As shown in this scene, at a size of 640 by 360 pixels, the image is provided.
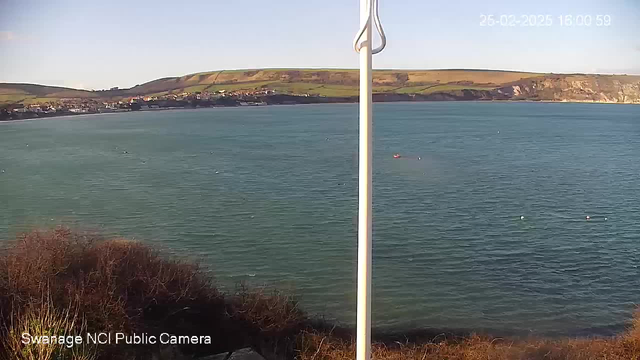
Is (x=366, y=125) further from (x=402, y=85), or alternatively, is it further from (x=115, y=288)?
(x=115, y=288)

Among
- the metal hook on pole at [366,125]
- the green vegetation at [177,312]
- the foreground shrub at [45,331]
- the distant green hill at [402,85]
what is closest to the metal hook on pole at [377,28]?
the metal hook on pole at [366,125]

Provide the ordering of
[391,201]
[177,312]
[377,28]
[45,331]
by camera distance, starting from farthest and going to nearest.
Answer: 1. [391,201]
2. [177,312]
3. [45,331]
4. [377,28]

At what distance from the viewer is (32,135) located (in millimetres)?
2635

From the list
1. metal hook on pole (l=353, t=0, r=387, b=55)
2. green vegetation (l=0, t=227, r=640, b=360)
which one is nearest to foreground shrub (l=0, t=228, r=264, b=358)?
green vegetation (l=0, t=227, r=640, b=360)

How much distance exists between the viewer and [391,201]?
257 centimetres

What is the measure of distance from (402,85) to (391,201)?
0.51 metres

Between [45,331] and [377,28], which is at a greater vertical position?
[377,28]

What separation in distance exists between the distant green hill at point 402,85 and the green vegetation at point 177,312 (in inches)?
25.4

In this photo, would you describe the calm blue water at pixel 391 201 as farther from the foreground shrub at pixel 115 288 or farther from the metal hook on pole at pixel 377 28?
the metal hook on pole at pixel 377 28

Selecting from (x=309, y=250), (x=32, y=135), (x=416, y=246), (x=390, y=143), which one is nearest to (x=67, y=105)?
(x=32, y=135)

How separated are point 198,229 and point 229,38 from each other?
83 centimetres

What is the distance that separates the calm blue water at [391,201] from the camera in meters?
2.51

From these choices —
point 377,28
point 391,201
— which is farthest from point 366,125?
point 391,201

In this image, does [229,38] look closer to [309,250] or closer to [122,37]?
[122,37]
